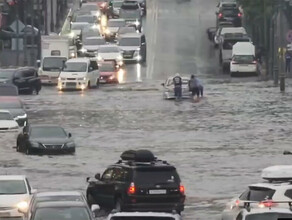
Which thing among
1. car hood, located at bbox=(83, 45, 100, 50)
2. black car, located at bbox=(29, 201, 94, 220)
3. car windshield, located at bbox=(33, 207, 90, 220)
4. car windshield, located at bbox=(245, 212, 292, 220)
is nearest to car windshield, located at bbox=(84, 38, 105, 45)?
car hood, located at bbox=(83, 45, 100, 50)

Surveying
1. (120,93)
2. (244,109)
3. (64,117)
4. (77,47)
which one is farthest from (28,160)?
(77,47)

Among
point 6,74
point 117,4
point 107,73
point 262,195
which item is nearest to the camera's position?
point 262,195

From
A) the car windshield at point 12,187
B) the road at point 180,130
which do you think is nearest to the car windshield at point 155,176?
the road at point 180,130

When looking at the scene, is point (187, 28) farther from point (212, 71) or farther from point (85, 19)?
point (212, 71)

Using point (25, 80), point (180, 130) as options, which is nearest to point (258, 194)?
point (180, 130)

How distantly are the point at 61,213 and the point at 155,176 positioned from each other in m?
5.21

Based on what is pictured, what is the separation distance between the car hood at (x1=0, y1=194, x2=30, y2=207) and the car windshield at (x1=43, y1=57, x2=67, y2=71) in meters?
42.6

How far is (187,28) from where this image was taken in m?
94.6

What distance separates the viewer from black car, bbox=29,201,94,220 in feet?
79.5

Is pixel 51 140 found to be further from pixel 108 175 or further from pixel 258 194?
pixel 258 194

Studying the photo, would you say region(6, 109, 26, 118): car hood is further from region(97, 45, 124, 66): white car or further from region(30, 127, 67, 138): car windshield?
region(97, 45, 124, 66): white car

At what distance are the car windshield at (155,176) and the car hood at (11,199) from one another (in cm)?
230

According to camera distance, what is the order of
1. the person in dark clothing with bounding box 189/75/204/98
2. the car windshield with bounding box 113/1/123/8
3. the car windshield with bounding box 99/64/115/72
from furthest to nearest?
the car windshield with bounding box 113/1/123/8 < the car windshield with bounding box 99/64/115/72 < the person in dark clothing with bounding box 189/75/204/98

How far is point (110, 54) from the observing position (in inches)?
3086
